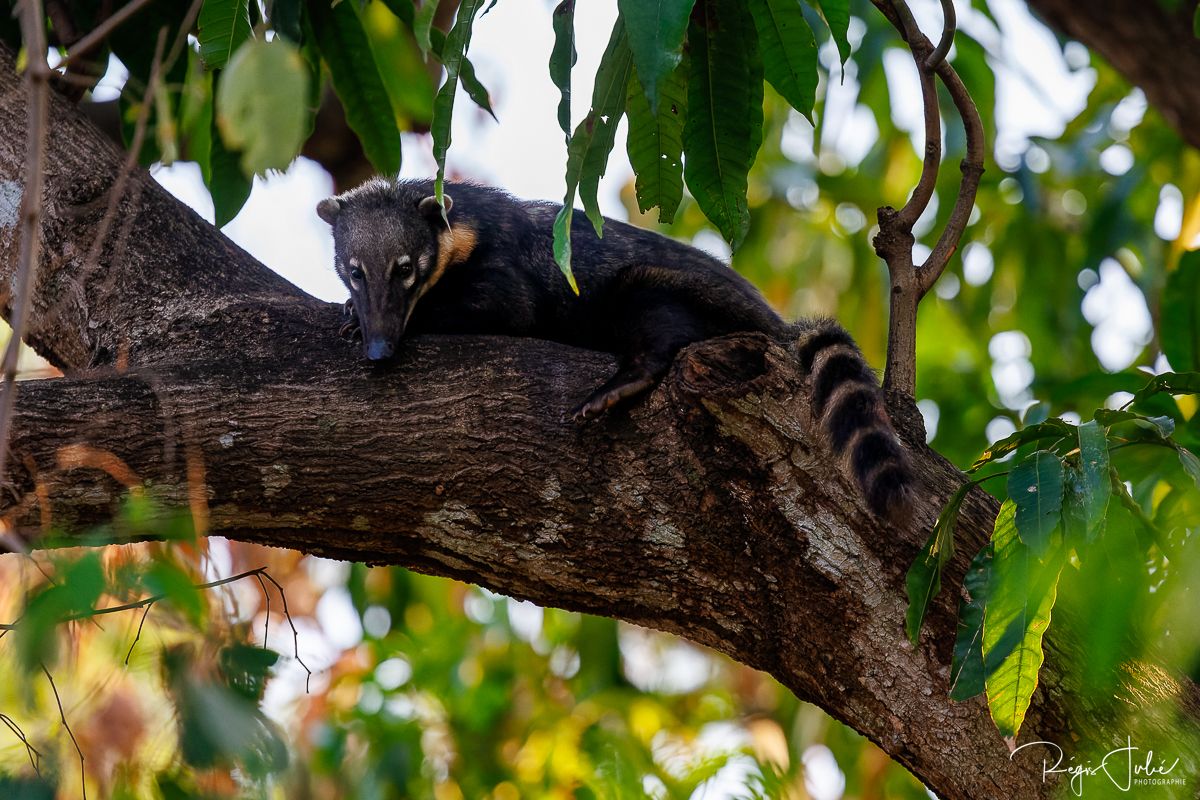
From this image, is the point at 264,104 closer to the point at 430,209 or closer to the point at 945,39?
the point at 945,39

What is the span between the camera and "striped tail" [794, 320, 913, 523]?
9.87 feet

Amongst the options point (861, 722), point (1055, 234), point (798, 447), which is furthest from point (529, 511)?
point (1055, 234)

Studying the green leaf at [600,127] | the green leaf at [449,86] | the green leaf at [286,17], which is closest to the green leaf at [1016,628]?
the green leaf at [600,127]

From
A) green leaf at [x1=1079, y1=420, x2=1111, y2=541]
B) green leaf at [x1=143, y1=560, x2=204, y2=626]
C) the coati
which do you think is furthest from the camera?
the coati

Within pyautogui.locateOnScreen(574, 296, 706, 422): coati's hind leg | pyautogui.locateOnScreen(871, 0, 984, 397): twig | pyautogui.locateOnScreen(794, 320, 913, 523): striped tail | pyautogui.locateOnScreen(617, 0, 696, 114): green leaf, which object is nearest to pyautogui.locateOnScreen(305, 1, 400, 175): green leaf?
pyautogui.locateOnScreen(574, 296, 706, 422): coati's hind leg

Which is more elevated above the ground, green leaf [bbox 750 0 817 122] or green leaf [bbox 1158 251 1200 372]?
green leaf [bbox 750 0 817 122]

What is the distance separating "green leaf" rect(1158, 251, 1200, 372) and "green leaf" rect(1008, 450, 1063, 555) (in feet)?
7.08

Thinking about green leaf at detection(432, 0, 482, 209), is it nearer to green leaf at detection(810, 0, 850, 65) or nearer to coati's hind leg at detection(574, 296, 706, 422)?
coati's hind leg at detection(574, 296, 706, 422)

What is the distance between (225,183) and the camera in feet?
13.8

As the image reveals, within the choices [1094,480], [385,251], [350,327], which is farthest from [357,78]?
[1094,480]

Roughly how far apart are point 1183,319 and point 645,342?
2232mm

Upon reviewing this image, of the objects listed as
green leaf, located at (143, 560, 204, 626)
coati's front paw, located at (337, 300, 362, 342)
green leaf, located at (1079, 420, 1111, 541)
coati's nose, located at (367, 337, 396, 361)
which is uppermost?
coati's front paw, located at (337, 300, 362, 342)

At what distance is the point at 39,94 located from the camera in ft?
5.57

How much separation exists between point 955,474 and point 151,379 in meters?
→ 2.29
